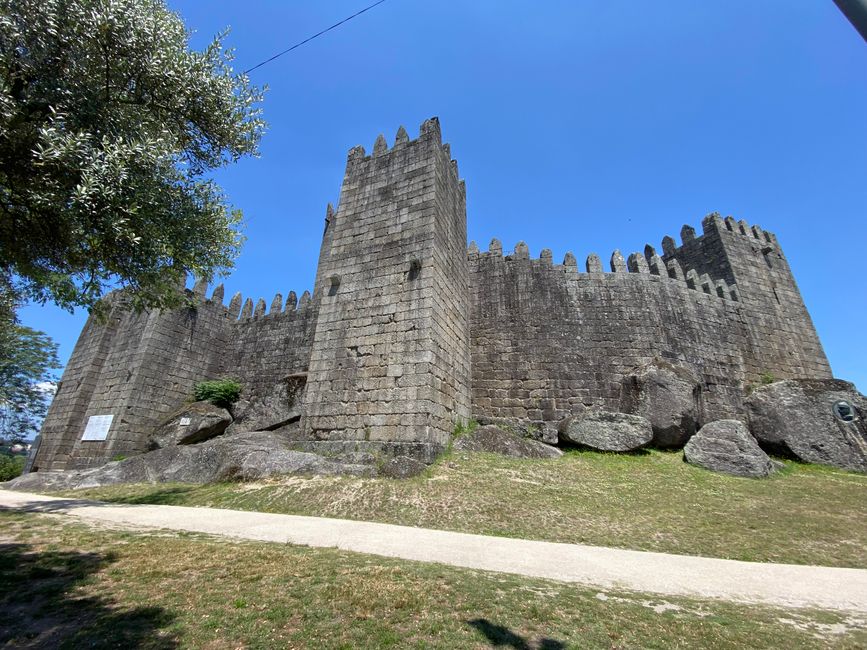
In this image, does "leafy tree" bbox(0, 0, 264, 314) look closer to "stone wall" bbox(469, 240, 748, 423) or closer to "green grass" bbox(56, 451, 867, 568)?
"green grass" bbox(56, 451, 867, 568)

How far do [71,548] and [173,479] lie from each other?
6.40 meters

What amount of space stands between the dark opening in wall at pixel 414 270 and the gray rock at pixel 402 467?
5.11 m

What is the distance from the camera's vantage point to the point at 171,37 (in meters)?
7.40

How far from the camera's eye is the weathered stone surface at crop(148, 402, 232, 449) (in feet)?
53.6

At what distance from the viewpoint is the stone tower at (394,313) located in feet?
36.1

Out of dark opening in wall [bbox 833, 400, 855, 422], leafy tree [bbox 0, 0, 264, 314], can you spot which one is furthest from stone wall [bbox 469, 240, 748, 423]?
leafy tree [bbox 0, 0, 264, 314]

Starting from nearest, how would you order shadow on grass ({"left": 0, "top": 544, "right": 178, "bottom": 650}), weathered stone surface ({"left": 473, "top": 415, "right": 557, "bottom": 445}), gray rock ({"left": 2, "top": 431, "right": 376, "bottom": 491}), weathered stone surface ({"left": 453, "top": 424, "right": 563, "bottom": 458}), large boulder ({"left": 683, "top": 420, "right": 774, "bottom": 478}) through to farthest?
shadow on grass ({"left": 0, "top": 544, "right": 178, "bottom": 650})
gray rock ({"left": 2, "top": 431, "right": 376, "bottom": 491})
large boulder ({"left": 683, "top": 420, "right": 774, "bottom": 478})
weathered stone surface ({"left": 453, "top": 424, "right": 563, "bottom": 458})
weathered stone surface ({"left": 473, "top": 415, "right": 557, "bottom": 445})

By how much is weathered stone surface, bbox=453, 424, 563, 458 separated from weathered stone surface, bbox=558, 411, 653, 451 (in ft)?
3.27

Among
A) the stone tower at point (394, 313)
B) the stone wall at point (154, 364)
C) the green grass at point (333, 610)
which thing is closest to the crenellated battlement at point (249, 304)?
the stone wall at point (154, 364)

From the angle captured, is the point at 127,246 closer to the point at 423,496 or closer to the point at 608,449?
the point at 423,496

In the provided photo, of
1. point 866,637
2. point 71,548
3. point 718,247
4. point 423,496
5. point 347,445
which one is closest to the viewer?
point 866,637

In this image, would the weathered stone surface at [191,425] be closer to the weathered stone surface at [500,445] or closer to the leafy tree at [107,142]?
the leafy tree at [107,142]

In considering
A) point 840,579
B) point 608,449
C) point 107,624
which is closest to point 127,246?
point 107,624

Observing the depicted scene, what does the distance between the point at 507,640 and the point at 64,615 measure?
374 cm
